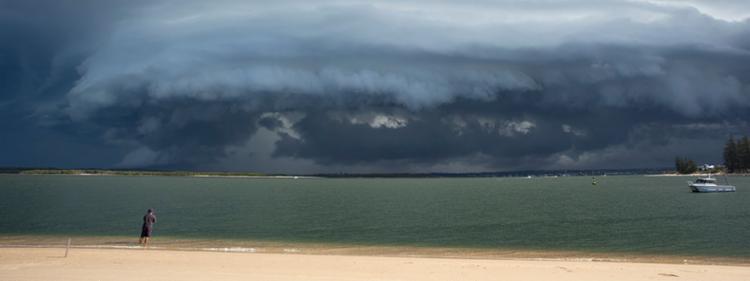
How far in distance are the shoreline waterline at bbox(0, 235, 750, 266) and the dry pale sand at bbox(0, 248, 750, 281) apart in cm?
490

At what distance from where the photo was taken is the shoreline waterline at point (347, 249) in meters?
39.4

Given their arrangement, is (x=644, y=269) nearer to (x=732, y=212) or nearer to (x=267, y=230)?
(x=267, y=230)

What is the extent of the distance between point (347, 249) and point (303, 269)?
A: 14.3m

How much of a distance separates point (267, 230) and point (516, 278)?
3444cm

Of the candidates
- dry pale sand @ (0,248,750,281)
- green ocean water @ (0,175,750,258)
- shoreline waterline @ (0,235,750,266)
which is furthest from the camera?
green ocean water @ (0,175,750,258)

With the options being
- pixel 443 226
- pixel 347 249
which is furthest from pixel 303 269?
pixel 443 226

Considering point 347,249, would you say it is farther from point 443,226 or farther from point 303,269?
point 443,226

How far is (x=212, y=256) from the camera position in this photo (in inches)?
1439

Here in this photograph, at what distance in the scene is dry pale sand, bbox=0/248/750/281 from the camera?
27641 millimetres

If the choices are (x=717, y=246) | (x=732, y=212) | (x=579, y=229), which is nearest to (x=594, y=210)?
(x=732, y=212)

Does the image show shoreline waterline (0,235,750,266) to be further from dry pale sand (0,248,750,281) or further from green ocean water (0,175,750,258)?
dry pale sand (0,248,750,281)

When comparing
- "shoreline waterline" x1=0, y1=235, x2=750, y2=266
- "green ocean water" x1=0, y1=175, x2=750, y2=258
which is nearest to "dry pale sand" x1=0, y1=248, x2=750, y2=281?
"shoreline waterline" x1=0, y1=235, x2=750, y2=266

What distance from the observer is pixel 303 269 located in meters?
30.3

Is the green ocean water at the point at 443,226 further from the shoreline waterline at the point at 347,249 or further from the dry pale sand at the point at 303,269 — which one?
the dry pale sand at the point at 303,269
